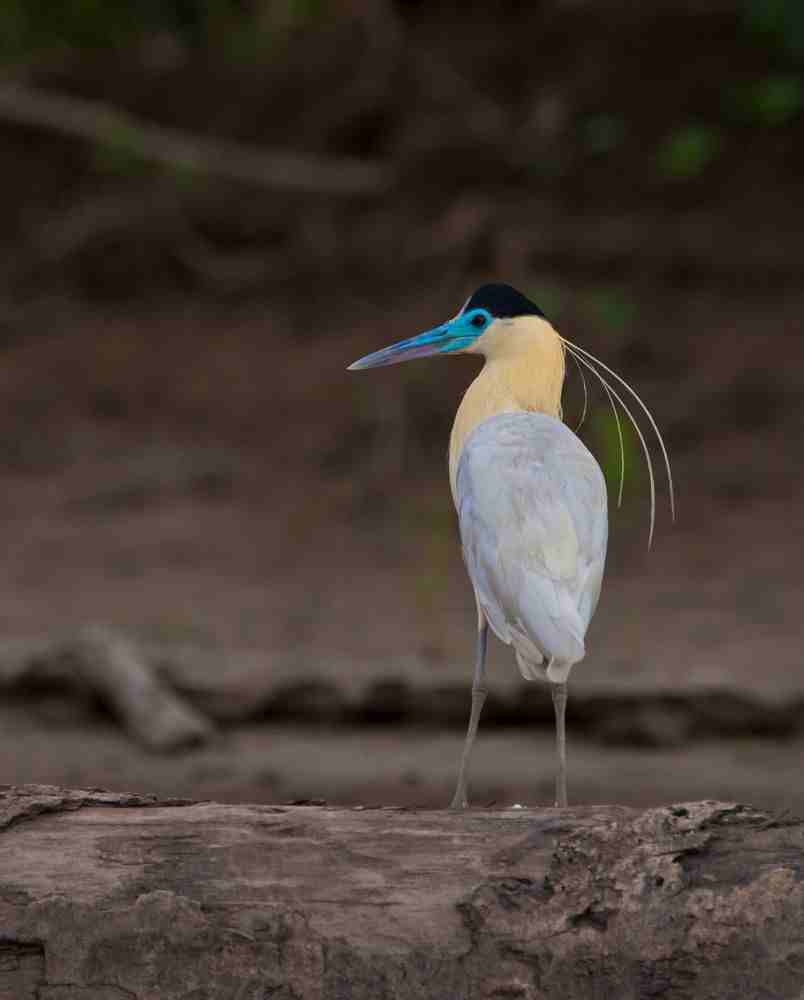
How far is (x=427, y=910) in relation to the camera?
2564 millimetres

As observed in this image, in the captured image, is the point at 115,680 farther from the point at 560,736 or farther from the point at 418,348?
the point at 560,736

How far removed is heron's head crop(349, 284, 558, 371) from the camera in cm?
336

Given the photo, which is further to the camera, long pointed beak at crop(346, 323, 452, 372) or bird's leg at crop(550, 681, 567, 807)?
long pointed beak at crop(346, 323, 452, 372)

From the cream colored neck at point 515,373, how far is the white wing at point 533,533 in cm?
19

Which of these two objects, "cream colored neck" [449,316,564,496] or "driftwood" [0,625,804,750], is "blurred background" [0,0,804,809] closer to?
"driftwood" [0,625,804,750]

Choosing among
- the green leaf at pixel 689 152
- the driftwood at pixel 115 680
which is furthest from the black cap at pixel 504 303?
the green leaf at pixel 689 152

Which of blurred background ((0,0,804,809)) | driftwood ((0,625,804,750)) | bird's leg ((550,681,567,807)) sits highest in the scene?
blurred background ((0,0,804,809))

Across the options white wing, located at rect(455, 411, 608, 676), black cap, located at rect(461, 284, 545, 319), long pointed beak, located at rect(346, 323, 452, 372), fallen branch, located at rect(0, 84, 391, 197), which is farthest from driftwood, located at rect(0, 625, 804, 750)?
fallen branch, located at rect(0, 84, 391, 197)

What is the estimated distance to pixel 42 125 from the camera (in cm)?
1147

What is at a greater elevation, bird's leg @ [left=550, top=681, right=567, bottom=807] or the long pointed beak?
the long pointed beak

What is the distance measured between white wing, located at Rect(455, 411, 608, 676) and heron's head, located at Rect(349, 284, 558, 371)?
0.23 meters

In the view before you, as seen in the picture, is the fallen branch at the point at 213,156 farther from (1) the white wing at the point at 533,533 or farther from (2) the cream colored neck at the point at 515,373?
(1) the white wing at the point at 533,533

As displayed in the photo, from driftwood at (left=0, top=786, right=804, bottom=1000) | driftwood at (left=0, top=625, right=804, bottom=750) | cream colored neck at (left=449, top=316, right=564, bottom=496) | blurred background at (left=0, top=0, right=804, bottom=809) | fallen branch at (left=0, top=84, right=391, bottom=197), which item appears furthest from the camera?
fallen branch at (left=0, top=84, right=391, bottom=197)

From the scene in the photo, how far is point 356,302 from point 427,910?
327 inches
